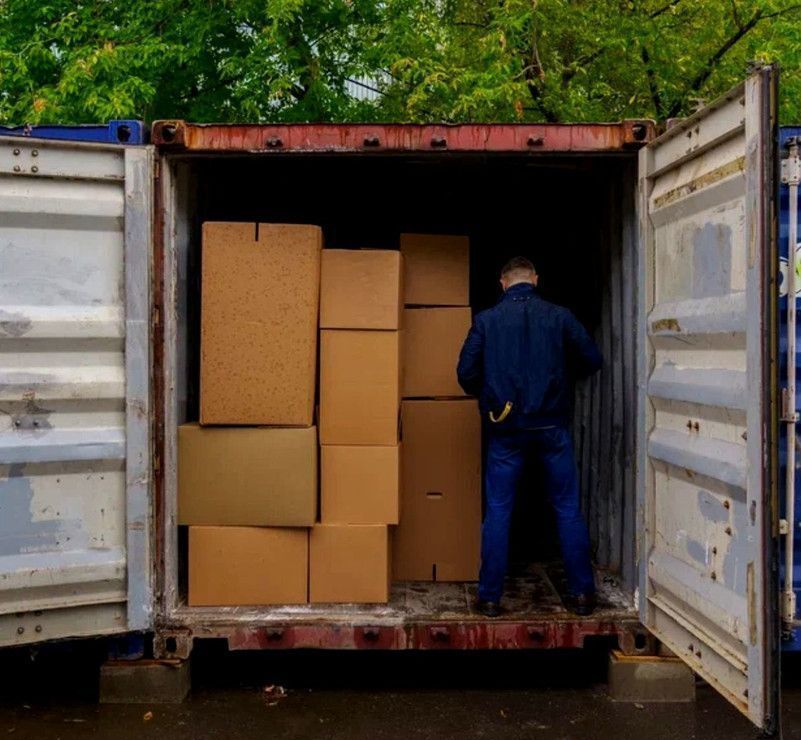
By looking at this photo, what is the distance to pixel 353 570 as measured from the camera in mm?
4395

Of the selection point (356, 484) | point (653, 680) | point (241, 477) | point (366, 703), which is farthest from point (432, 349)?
point (653, 680)

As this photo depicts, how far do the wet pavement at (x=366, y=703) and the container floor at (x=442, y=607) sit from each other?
370 millimetres

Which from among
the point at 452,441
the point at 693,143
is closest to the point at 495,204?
the point at 452,441

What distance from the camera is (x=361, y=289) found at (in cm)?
447

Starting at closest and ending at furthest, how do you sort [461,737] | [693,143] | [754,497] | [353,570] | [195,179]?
A: [754,497]
[693,143]
[461,737]
[353,570]
[195,179]

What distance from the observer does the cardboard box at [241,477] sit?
4.32 metres

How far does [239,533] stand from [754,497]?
94.4 inches

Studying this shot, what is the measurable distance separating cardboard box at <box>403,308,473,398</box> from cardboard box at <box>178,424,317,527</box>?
0.85 metres

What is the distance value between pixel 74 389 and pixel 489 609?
7.02 feet

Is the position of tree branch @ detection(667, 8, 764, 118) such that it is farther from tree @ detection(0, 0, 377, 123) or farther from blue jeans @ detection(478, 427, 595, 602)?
blue jeans @ detection(478, 427, 595, 602)

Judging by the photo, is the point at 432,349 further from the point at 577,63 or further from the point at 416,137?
the point at 577,63

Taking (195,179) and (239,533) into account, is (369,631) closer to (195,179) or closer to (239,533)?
(239,533)

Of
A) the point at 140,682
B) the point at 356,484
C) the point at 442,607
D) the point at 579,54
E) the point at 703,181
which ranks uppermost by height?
the point at 579,54

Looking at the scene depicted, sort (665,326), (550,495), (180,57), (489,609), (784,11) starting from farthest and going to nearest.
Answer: (784,11) → (180,57) → (550,495) → (489,609) → (665,326)
